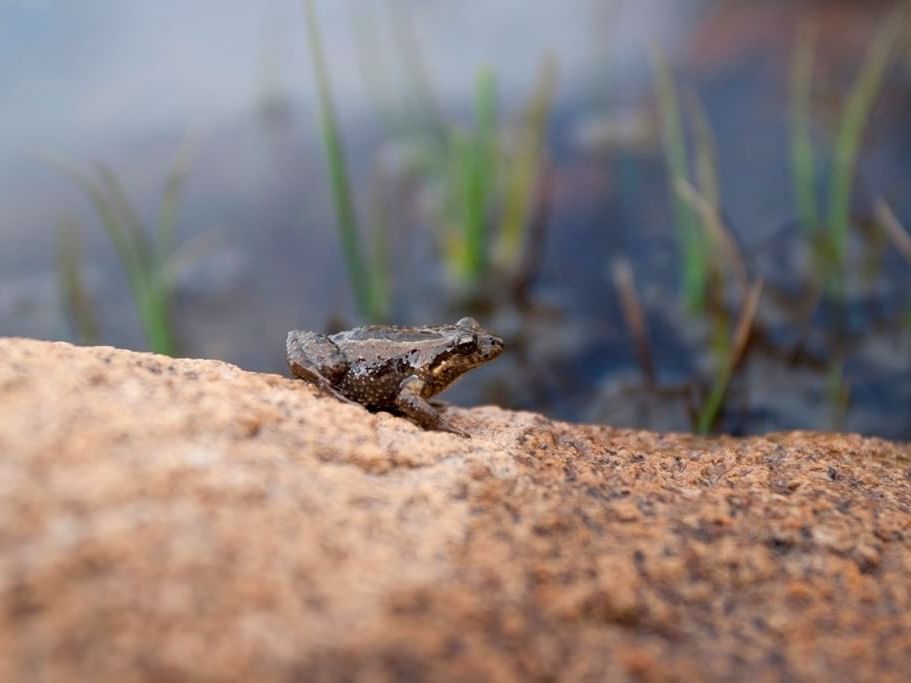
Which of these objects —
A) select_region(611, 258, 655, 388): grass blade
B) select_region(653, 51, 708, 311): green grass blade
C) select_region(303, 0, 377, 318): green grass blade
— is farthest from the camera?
select_region(653, 51, 708, 311): green grass blade

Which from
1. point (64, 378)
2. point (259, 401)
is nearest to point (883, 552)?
point (259, 401)

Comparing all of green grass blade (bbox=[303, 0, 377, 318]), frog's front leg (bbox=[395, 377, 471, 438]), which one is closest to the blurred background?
→ green grass blade (bbox=[303, 0, 377, 318])

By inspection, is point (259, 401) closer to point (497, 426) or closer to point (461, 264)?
point (497, 426)

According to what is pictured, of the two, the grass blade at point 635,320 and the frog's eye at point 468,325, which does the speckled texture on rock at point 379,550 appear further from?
the grass blade at point 635,320

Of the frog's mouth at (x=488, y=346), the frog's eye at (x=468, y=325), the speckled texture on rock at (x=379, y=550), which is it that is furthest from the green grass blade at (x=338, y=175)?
the speckled texture on rock at (x=379, y=550)

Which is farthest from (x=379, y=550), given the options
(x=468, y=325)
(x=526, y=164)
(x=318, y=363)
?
(x=526, y=164)

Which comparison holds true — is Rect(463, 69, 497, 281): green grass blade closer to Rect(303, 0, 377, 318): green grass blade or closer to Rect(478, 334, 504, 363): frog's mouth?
Rect(303, 0, 377, 318): green grass blade

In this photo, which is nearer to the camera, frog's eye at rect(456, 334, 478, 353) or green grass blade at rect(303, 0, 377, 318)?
frog's eye at rect(456, 334, 478, 353)

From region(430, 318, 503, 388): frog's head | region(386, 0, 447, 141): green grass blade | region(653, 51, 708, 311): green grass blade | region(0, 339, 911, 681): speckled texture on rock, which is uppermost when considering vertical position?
region(386, 0, 447, 141): green grass blade
